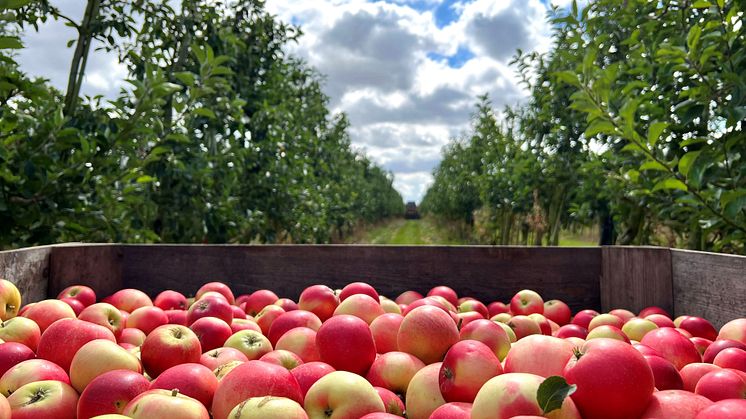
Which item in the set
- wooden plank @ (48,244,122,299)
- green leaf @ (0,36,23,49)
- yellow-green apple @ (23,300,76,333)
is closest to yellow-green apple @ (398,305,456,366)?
yellow-green apple @ (23,300,76,333)

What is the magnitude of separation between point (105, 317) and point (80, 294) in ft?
1.98

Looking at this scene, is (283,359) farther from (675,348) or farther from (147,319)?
(675,348)

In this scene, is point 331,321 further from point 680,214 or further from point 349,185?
point 349,185

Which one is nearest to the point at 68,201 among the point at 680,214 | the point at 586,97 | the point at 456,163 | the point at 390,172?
the point at 586,97

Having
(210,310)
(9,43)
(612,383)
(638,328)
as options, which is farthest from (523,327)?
(9,43)

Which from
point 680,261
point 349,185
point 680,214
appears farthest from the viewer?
point 349,185

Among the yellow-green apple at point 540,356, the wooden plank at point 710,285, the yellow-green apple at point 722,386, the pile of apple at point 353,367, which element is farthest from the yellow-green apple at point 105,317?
the wooden plank at point 710,285

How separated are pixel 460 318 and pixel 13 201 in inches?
117

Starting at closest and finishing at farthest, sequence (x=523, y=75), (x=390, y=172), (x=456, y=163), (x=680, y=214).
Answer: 1. (x=680, y=214)
2. (x=523, y=75)
3. (x=456, y=163)
4. (x=390, y=172)

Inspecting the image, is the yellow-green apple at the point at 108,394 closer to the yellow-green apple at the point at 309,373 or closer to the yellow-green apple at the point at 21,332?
the yellow-green apple at the point at 309,373

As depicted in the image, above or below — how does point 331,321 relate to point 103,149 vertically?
below

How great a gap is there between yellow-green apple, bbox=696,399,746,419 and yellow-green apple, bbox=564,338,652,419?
14cm

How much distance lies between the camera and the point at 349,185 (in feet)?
79.5

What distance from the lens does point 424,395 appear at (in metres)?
1.62
